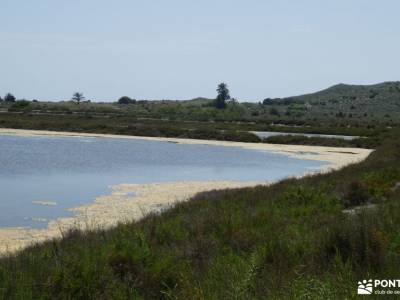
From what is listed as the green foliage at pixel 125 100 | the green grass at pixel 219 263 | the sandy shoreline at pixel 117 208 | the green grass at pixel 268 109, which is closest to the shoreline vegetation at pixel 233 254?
the green grass at pixel 219 263

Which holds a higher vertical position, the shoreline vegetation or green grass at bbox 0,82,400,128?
green grass at bbox 0,82,400,128

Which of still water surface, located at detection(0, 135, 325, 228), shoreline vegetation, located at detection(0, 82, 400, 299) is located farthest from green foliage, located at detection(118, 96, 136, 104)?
shoreline vegetation, located at detection(0, 82, 400, 299)

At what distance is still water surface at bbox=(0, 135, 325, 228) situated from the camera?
20.0 m

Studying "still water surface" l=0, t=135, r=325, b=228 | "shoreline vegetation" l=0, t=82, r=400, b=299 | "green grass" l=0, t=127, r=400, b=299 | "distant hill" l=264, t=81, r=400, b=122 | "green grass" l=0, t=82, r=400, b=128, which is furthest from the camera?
"distant hill" l=264, t=81, r=400, b=122

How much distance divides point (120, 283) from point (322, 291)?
95.2 inches

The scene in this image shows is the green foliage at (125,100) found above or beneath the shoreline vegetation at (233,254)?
above

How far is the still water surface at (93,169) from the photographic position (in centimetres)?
2002

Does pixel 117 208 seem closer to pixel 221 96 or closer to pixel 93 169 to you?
pixel 93 169

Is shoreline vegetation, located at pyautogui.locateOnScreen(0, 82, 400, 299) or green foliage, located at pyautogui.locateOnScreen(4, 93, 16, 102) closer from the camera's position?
shoreline vegetation, located at pyautogui.locateOnScreen(0, 82, 400, 299)

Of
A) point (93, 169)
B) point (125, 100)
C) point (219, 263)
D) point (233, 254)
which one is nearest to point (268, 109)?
point (125, 100)

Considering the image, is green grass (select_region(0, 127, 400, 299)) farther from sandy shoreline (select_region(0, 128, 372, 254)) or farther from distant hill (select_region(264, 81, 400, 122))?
distant hill (select_region(264, 81, 400, 122))

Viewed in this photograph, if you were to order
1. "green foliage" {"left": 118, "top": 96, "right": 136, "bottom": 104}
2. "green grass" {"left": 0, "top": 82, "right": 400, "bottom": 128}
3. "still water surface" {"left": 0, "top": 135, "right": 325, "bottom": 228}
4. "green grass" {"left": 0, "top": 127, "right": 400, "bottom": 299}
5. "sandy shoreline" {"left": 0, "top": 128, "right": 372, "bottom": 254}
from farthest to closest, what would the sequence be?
"green foliage" {"left": 118, "top": 96, "right": 136, "bottom": 104} < "green grass" {"left": 0, "top": 82, "right": 400, "bottom": 128} < "still water surface" {"left": 0, "top": 135, "right": 325, "bottom": 228} < "sandy shoreline" {"left": 0, "top": 128, "right": 372, "bottom": 254} < "green grass" {"left": 0, "top": 127, "right": 400, "bottom": 299}

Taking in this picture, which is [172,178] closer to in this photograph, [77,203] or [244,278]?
[77,203]

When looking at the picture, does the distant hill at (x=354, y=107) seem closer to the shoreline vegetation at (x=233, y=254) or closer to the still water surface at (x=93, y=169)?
the still water surface at (x=93, y=169)
